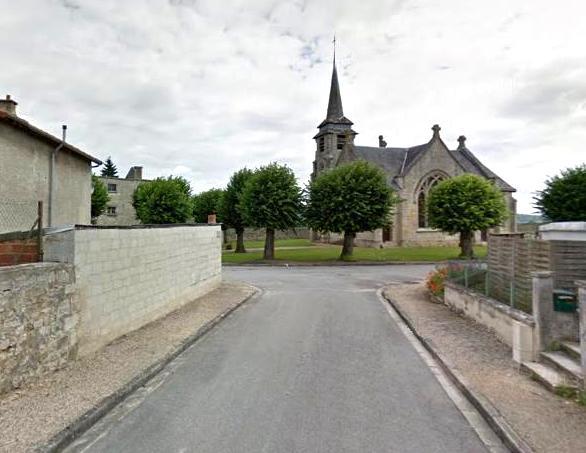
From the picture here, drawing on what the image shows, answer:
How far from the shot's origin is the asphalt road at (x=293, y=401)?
162 inches

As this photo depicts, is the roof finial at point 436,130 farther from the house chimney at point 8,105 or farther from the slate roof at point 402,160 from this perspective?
the house chimney at point 8,105

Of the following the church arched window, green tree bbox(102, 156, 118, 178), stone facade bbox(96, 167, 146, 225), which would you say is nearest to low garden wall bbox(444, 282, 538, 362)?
the church arched window

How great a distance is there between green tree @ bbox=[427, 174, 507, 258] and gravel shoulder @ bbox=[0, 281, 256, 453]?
2334 cm

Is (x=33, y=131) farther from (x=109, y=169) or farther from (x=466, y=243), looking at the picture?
A: (x=109, y=169)

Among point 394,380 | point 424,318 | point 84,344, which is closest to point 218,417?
point 394,380

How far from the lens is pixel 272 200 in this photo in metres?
27.6

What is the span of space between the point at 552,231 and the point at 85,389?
8.53 meters

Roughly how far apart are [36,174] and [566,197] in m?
28.2

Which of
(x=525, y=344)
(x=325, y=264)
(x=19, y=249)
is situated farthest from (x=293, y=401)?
(x=325, y=264)

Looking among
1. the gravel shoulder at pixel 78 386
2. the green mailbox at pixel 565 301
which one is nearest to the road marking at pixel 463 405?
the green mailbox at pixel 565 301

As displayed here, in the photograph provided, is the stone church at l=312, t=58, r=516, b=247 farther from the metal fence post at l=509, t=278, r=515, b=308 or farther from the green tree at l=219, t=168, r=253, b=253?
the metal fence post at l=509, t=278, r=515, b=308

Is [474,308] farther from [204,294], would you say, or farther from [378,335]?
[204,294]

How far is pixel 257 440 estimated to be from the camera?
4.12 m

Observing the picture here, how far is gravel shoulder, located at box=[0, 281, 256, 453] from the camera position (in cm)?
415
